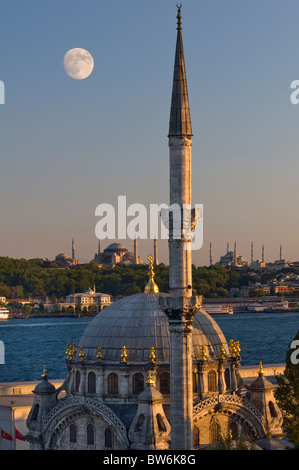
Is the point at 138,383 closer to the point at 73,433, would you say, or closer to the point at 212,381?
the point at 212,381

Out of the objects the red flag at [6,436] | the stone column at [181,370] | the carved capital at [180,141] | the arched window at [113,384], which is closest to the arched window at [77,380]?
the arched window at [113,384]

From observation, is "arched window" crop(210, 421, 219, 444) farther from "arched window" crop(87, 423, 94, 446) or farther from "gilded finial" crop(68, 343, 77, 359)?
"gilded finial" crop(68, 343, 77, 359)

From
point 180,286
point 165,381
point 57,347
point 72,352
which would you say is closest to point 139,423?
point 165,381

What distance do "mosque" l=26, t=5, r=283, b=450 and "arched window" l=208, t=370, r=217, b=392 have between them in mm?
39

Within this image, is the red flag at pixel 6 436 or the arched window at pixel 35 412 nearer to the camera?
the arched window at pixel 35 412

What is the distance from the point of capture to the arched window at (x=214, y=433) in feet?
121

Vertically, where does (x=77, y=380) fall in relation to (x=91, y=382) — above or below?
above

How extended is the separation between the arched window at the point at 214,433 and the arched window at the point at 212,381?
145cm

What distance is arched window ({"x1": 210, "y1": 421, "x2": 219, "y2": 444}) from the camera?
37.0 m

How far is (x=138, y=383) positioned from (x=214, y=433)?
A: 3460 millimetres

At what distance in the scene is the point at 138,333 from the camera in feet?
125

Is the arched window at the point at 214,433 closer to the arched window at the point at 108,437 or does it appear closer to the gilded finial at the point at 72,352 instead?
the arched window at the point at 108,437

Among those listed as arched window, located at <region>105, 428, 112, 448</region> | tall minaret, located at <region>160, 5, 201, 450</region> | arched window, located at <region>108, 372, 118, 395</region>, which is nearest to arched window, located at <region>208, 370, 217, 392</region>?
arched window, located at <region>108, 372, 118, 395</region>
